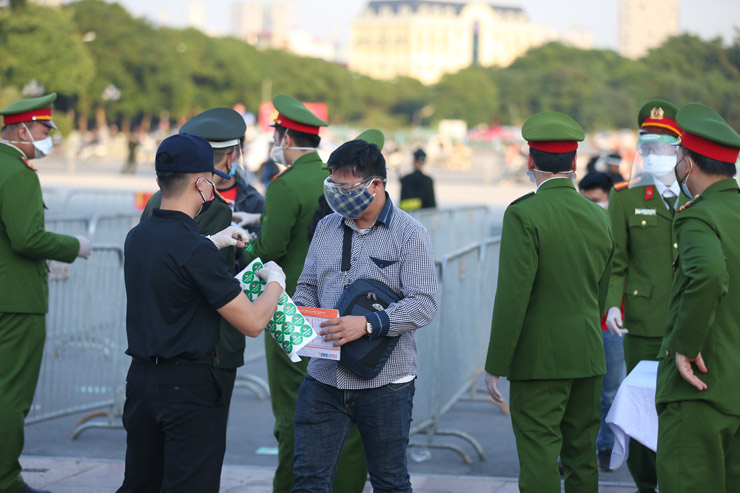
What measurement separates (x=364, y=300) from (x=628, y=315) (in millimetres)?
2037

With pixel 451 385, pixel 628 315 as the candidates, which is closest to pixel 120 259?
pixel 451 385

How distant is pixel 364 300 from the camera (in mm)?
3998

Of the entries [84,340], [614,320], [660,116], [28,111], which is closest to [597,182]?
[660,116]

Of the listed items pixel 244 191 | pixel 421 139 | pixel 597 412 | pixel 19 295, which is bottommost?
pixel 421 139

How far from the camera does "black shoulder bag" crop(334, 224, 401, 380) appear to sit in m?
3.96

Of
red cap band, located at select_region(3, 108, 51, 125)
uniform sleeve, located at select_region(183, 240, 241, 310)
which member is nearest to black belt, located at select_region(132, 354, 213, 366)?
uniform sleeve, located at select_region(183, 240, 241, 310)

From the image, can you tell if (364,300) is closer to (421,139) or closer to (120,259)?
(120,259)

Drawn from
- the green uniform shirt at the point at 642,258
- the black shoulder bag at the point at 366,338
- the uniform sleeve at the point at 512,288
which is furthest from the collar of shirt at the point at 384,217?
the green uniform shirt at the point at 642,258

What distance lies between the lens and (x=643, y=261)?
18.0 feet

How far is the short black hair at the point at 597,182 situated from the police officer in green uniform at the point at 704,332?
2.82 meters

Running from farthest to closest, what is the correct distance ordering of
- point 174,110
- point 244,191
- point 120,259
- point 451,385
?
1. point 174,110
2. point 120,259
3. point 451,385
4. point 244,191

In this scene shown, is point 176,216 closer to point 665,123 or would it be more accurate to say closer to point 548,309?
point 548,309

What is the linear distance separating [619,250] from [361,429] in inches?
84.8

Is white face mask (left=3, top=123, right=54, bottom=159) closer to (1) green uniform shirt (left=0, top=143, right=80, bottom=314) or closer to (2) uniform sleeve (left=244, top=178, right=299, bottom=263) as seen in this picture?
(1) green uniform shirt (left=0, top=143, right=80, bottom=314)
